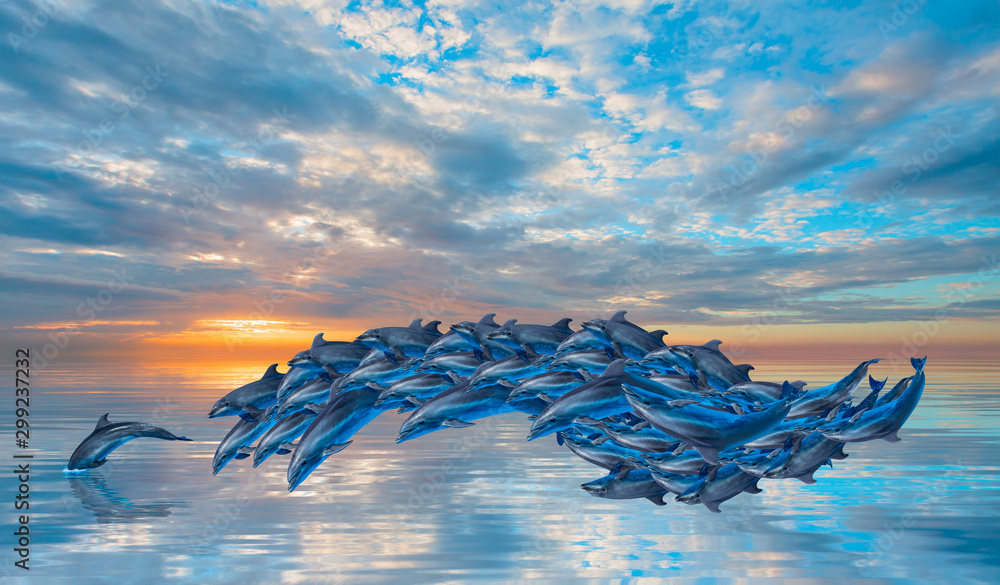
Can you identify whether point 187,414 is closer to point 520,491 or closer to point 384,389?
point 520,491

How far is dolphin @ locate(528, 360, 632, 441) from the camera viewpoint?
15.0 feet

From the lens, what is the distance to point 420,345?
5.85 m

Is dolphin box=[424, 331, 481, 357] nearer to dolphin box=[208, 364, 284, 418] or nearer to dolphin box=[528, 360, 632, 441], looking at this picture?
dolphin box=[528, 360, 632, 441]

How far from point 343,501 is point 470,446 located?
7759 millimetres

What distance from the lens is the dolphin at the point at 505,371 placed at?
520cm

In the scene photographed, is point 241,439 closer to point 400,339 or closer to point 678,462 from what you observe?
point 400,339

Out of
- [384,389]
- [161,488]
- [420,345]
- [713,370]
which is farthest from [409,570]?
Result: [161,488]

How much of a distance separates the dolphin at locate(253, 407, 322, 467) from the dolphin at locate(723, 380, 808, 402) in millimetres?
4470

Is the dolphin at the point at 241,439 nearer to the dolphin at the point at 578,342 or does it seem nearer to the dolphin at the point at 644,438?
the dolphin at the point at 578,342

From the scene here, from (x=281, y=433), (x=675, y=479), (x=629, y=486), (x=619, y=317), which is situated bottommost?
(x=629, y=486)

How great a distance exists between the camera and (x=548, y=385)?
5176mm

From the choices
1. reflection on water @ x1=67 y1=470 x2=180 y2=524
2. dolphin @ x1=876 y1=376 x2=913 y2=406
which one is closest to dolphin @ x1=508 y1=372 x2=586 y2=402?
dolphin @ x1=876 y1=376 x2=913 y2=406

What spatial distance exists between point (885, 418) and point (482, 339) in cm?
364

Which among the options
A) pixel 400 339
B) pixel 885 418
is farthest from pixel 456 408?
pixel 885 418
